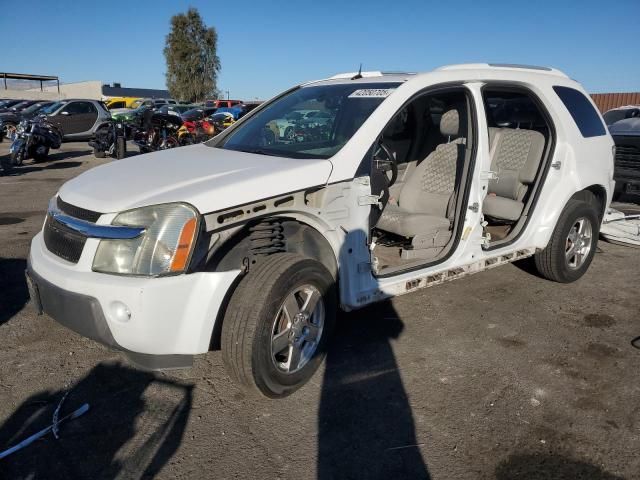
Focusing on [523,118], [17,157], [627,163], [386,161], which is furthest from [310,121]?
[17,157]

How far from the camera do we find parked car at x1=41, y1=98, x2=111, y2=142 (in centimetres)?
1808

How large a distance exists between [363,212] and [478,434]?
1.41 m

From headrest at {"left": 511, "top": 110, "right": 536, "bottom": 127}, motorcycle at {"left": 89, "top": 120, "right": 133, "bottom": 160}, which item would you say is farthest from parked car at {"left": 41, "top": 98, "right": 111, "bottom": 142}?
headrest at {"left": 511, "top": 110, "right": 536, "bottom": 127}

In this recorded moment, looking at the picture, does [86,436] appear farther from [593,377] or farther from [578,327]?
[578,327]

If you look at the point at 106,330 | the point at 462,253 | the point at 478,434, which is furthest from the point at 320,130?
the point at 478,434

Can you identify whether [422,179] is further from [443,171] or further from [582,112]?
[582,112]

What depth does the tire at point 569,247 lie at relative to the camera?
449 cm

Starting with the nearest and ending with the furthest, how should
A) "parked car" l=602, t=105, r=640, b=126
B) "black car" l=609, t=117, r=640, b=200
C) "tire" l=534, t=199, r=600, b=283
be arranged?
"tire" l=534, t=199, r=600, b=283 < "black car" l=609, t=117, r=640, b=200 < "parked car" l=602, t=105, r=640, b=126

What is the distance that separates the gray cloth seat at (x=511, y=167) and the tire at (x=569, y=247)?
38cm

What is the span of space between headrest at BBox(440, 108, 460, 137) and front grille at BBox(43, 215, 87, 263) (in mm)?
2879

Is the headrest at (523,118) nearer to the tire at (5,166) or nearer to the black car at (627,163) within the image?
the black car at (627,163)

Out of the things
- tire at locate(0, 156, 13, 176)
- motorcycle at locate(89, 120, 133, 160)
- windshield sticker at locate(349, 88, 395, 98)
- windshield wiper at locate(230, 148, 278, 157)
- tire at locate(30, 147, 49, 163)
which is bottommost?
tire at locate(0, 156, 13, 176)

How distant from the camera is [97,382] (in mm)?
3102

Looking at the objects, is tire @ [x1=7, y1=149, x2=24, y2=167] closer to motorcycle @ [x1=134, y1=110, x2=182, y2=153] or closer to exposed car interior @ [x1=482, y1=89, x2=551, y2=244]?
motorcycle @ [x1=134, y1=110, x2=182, y2=153]
